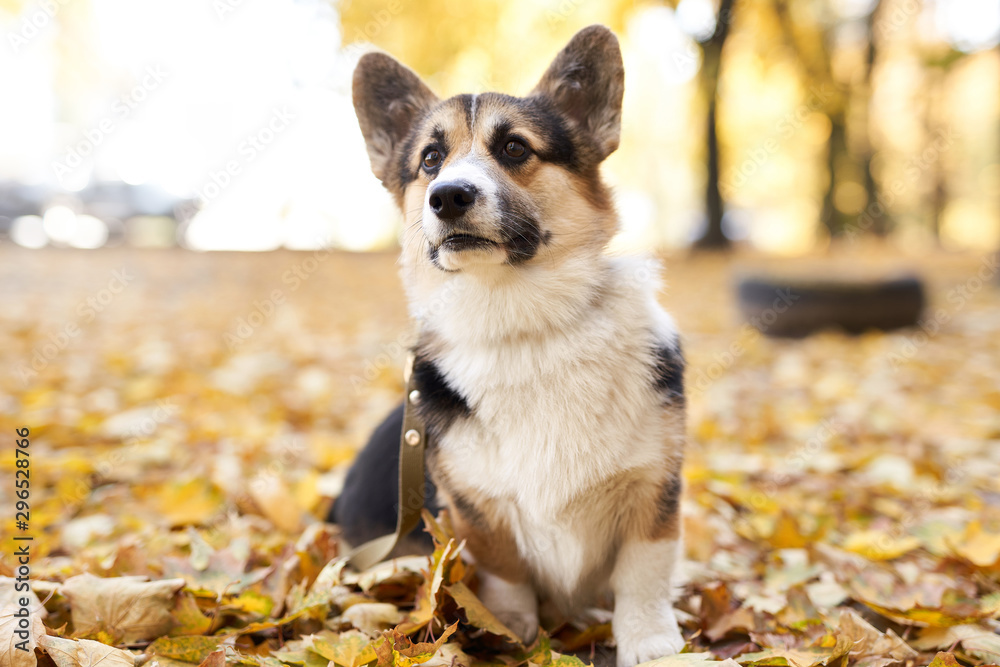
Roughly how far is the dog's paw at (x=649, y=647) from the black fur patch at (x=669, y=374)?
70 centimetres

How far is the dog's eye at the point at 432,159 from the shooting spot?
248cm

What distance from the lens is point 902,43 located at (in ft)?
61.1

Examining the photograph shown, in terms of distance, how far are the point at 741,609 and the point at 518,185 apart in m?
1.58

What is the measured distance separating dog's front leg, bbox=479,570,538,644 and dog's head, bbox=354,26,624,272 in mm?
1028

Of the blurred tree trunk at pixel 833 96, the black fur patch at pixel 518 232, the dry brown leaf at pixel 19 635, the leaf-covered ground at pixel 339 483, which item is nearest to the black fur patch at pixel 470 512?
the leaf-covered ground at pixel 339 483

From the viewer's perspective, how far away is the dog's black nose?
6.77ft

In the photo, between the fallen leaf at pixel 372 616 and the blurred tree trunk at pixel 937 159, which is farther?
the blurred tree trunk at pixel 937 159

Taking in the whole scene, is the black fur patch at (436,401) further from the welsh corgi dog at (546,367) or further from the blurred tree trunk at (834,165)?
the blurred tree trunk at (834,165)

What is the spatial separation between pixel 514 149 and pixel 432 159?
320 mm

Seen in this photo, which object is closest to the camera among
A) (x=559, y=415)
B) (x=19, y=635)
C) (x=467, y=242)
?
(x=19, y=635)

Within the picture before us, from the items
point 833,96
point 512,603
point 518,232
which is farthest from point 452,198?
point 833,96

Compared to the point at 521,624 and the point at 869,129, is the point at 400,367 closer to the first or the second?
the point at 521,624

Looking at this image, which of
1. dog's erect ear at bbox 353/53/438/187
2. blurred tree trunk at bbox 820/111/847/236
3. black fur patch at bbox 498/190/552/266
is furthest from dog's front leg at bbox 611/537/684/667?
blurred tree trunk at bbox 820/111/847/236

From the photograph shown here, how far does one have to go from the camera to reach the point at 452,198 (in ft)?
6.79
